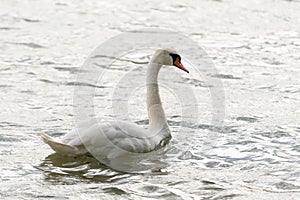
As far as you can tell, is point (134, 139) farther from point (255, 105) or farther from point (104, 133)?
point (255, 105)

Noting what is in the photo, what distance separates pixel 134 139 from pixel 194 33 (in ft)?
20.9

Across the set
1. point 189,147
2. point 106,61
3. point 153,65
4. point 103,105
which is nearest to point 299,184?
point 189,147

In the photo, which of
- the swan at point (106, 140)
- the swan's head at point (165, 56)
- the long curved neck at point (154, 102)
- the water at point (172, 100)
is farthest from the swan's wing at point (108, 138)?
the swan's head at point (165, 56)

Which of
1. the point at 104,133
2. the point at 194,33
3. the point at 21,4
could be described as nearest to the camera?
the point at 104,133

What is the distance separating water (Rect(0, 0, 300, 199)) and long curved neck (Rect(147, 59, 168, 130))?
0.97 feet

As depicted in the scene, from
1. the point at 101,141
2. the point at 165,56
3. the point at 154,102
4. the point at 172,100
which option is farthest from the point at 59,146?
the point at 172,100

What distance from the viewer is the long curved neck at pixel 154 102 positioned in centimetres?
930

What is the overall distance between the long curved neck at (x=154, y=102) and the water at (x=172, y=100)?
30 cm

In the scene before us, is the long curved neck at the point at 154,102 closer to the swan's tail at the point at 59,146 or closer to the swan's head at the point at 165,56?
the swan's head at the point at 165,56

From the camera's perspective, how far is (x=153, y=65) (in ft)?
30.5

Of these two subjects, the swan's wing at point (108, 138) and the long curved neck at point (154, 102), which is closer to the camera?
the swan's wing at point (108, 138)

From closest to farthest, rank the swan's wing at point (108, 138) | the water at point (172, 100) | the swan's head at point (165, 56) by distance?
the water at point (172, 100)
the swan's wing at point (108, 138)
the swan's head at point (165, 56)

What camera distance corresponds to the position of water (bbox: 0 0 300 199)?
789 centimetres

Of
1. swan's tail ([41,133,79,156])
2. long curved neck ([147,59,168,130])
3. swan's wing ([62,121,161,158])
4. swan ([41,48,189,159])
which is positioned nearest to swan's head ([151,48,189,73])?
long curved neck ([147,59,168,130])
